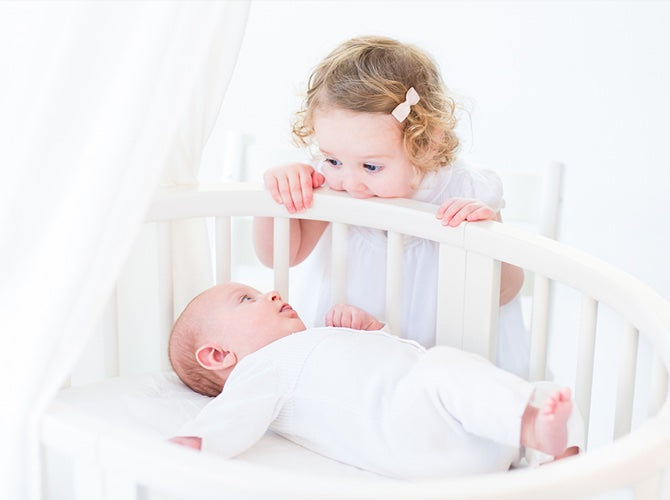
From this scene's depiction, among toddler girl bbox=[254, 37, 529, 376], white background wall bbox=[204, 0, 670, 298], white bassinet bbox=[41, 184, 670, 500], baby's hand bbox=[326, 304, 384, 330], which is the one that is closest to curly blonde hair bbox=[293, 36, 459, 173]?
toddler girl bbox=[254, 37, 529, 376]

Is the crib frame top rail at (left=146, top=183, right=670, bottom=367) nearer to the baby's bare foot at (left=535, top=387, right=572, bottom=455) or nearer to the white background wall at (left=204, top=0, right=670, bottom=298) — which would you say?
the baby's bare foot at (left=535, top=387, right=572, bottom=455)

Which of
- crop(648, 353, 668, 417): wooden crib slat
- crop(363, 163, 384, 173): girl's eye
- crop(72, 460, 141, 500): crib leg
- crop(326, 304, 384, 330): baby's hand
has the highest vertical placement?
crop(363, 163, 384, 173): girl's eye

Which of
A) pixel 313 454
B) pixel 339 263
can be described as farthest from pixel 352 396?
pixel 339 263

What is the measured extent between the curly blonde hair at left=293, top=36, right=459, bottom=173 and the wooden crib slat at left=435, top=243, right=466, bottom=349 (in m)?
0.14

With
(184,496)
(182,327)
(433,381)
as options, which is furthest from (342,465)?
(184,496)

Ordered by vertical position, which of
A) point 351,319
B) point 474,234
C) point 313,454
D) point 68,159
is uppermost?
point 68,159

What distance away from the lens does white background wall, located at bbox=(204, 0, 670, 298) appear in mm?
2090

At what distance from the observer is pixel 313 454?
1.24 meters

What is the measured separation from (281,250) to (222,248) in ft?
0.29

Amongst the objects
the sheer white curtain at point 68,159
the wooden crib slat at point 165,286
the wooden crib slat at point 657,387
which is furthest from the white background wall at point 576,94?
the sheer white curtain at point 68,159

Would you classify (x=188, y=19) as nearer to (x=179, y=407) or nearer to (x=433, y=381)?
(x=433, y=381)

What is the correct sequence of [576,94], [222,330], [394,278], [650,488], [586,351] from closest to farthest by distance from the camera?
[650,488] → [586,351] → [222,330] → [394,278] → [576,94]

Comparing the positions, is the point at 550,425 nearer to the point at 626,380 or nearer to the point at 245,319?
the point at 626,380

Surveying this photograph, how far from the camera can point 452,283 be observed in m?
1.40
